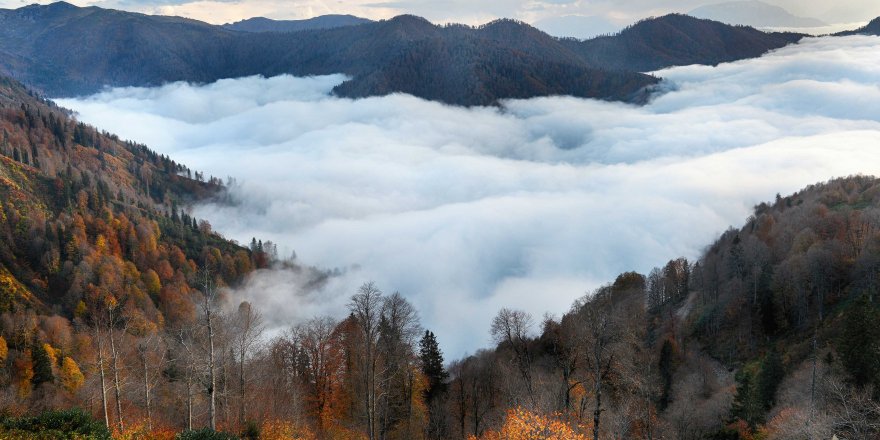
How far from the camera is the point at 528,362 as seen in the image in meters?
43.6

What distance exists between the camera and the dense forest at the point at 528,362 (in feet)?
107

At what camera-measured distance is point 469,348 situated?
431 ft

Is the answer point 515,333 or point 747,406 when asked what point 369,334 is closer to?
point 515,333

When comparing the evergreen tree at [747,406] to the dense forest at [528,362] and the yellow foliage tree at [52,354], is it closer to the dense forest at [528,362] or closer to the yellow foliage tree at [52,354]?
the dense forest at [528,362]

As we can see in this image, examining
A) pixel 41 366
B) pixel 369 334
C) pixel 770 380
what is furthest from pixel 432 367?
pixel 41 366

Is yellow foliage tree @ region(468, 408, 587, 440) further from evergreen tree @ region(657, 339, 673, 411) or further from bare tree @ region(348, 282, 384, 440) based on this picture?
evergreen tree @ region(657, 339, 673, 411)

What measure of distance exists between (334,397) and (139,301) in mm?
93214

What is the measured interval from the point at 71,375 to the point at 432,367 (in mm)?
45082

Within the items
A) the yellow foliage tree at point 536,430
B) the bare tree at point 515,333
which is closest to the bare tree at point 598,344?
the bare tree at point 515,333

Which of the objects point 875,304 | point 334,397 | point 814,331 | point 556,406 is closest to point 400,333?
point 334,397

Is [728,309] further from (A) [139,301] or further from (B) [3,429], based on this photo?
(A) [139,301]

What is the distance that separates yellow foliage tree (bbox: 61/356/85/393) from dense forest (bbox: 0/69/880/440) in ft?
2.04

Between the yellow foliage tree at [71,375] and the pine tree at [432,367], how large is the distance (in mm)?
36950

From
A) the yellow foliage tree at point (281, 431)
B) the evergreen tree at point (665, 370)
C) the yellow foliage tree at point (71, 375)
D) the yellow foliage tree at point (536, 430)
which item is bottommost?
the evergreen tree at point (665, 370)
